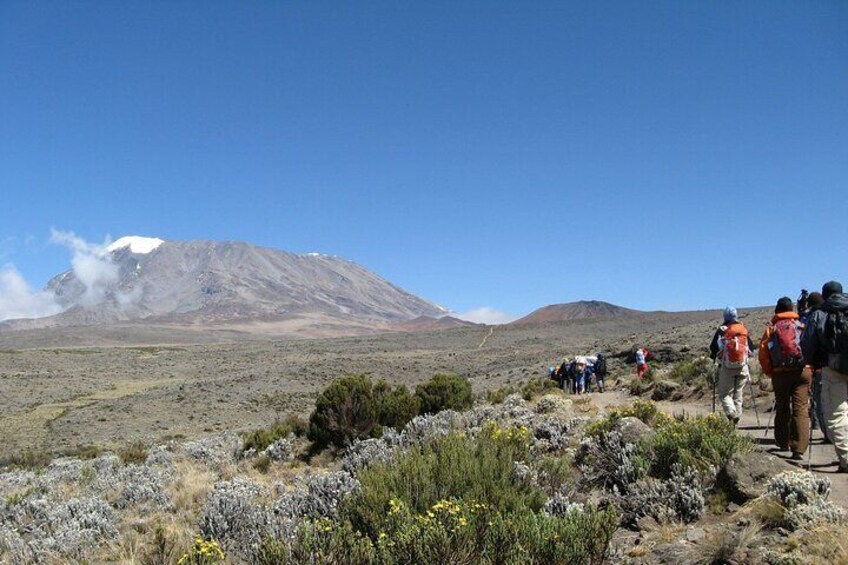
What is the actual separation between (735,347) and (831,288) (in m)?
2.41

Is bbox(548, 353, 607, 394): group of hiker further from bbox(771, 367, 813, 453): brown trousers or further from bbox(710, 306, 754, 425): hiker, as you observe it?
bbox(771, 367, 813, 453): brown trousers

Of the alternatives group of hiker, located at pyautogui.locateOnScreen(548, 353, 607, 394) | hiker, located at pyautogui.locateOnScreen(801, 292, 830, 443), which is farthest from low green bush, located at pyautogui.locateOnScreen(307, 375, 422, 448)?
group of hiker, located at pyautogui.locateOnScreen(548, 353, 607, 394)

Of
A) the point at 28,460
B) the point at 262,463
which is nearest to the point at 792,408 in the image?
the point at 262,463

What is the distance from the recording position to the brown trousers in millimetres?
6641

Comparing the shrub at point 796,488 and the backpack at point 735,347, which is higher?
the backpack at point 735,347

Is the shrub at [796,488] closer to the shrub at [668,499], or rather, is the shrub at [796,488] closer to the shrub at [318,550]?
the shrub at [668,499]

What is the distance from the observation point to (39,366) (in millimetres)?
59188

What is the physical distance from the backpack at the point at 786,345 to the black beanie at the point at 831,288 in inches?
27.1

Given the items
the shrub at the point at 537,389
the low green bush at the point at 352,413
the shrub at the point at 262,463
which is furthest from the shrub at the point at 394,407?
the shrub at the point at 537,389

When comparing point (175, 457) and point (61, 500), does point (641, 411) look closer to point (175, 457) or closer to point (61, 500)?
point (61, 500)

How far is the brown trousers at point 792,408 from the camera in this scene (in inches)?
261

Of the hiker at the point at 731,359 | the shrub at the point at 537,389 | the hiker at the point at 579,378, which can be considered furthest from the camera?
the hiker at the point at 579,378

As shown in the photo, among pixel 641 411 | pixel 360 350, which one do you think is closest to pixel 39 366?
pixel 360 350

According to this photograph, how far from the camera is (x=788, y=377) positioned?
690 cm
